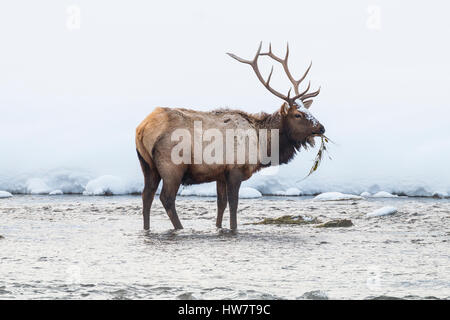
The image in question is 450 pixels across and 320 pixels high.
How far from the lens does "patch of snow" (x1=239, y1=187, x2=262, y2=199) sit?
691 inches

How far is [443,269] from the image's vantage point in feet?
19.5

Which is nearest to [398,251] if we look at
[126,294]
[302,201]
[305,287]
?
[305,287]

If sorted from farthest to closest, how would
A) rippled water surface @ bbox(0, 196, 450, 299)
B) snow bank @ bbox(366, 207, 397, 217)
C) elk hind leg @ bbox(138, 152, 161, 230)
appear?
snow bank @ bbox(366, 207, 397, 217)
elk hind leg @ bbox(138, 152, 161, 230)
rippled water surface @ bbox(0, 196, 450, 299)

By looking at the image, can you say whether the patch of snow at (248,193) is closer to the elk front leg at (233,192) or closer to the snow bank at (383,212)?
the snow bank at (383,212)

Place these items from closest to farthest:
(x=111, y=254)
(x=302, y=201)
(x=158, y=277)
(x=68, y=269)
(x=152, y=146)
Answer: (x=158, y=277), (x=68, y=269), (x=111, y=254), (x=152, y=146), (x=302, y=201)

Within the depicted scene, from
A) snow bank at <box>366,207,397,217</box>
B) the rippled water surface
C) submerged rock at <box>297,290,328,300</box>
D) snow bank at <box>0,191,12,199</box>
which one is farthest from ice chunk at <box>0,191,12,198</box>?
submerged rock at <box>297,290,328,300</box>

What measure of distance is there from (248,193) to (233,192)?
310 inches

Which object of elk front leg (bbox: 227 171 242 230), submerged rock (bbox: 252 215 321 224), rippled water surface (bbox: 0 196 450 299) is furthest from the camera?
submerged rock (bbox: 252 215 321 224)

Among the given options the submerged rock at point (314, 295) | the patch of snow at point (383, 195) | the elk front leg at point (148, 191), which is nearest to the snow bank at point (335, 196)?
the patch of snow at point (383, 195)

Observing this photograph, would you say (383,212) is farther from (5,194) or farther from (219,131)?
(5,194)

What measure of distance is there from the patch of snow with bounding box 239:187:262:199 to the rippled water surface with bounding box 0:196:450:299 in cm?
504

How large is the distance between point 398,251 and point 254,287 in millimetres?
2904

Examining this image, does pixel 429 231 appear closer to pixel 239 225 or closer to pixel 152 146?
pixel 239 225

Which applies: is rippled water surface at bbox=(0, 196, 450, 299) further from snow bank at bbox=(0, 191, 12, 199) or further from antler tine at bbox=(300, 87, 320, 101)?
snow bank at bbox=(0, 191, 12, 199)
